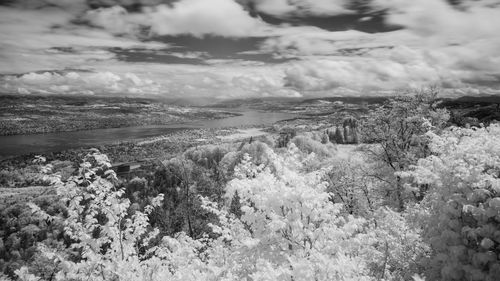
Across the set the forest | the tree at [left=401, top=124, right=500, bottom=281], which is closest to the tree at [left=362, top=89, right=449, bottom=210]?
the forest

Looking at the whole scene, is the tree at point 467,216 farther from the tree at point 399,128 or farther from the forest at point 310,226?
the tree at point 399,128

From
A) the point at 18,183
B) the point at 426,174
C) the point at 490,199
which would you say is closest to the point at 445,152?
the point at 426,174

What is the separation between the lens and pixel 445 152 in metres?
12.5

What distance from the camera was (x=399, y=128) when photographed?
27.6 meters

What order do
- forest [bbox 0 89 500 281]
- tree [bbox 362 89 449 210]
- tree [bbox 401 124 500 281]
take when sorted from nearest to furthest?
tree [bbox 401 124 500 281] → forest [bbox 0 89 500 281] → tree [bbox 362 89 449 210]

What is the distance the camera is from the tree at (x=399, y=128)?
26.1 m

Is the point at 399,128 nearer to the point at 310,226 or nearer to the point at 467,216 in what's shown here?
the point at 467,216

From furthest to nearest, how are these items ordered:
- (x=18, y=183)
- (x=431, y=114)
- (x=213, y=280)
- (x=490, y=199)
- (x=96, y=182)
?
(x=18, y=183)
(x=431, y=114)
(x=213, y=280)
(x=96, y=182)
(x=490, y=199)

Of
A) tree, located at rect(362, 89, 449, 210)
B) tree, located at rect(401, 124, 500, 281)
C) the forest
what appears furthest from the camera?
tree, located at rect(362, 89, 449, 210)

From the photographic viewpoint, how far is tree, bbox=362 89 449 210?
26141mm

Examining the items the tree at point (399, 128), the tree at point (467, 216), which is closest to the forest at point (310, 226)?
the tree at point (467, 216)

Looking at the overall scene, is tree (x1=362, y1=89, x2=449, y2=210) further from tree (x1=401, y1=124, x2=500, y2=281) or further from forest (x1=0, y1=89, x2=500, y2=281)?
tree (x1=401, y1=124, x2=500, y2=281)

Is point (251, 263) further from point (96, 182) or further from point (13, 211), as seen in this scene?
point (13, 211)

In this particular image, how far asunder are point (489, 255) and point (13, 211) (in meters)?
124
